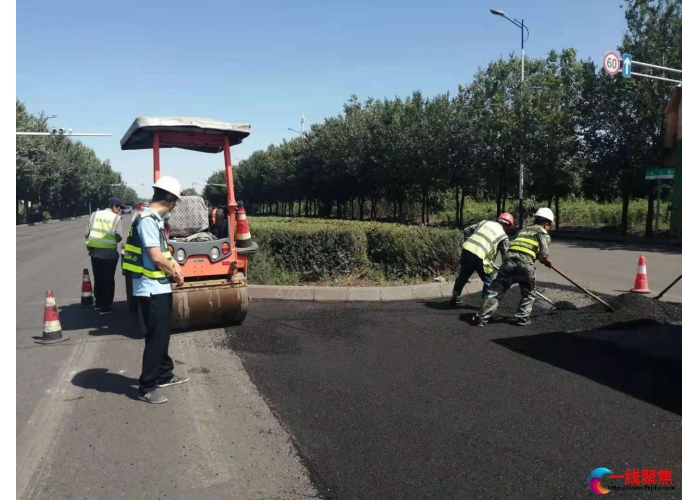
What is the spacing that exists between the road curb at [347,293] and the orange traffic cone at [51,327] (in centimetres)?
295

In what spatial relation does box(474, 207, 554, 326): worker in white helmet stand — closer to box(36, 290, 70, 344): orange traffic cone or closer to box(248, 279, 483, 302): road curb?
box(248, 279, 483, 302): road curb

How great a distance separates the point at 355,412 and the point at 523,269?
3667 millimetres

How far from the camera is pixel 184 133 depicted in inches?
284

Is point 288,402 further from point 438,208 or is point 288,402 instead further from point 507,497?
point 438,208

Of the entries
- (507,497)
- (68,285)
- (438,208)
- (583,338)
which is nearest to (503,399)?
(507,497)

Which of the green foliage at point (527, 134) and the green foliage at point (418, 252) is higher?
the green foliage at point (527, 134)

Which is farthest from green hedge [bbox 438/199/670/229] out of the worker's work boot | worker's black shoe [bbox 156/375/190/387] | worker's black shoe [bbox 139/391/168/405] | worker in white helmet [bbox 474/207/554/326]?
worker's black shoe [bbox 139/391/168/405]

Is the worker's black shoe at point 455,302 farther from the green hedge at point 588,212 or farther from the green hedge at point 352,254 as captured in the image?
the green hedge at point 588,212

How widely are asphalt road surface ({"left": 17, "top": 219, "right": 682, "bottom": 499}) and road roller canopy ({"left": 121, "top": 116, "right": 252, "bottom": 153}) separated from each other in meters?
2.54

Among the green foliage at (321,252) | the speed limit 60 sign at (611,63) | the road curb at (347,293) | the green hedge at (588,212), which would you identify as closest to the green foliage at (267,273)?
the green foliage at (321,252)

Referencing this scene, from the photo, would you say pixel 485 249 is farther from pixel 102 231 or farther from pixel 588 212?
pixel 588 212

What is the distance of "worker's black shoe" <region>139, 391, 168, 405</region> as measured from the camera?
15.3ft

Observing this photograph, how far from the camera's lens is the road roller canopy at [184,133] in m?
6.78

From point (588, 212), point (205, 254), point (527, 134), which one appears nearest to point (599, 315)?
point (205, 254)
